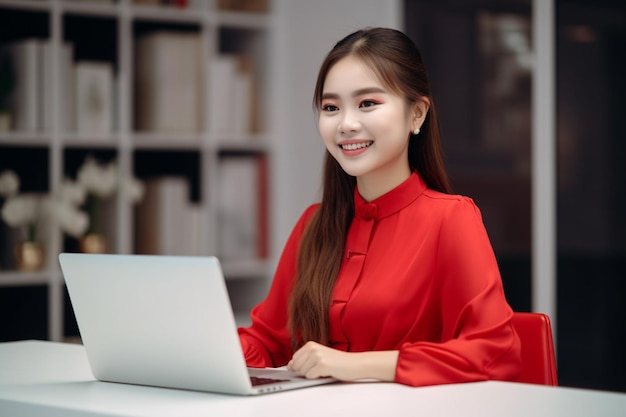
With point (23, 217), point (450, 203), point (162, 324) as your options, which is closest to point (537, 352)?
point (450, 203)

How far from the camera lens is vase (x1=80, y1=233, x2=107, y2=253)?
3914 millimetres

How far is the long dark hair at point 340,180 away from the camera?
6.34 feet

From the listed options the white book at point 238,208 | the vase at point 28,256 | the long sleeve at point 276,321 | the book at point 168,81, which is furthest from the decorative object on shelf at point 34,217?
the long sleeve at point 276,321

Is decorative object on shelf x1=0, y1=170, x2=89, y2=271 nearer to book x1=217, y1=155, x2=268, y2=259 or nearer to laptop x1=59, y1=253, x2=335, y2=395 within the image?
book x1=217, y1=155, x2=268, y2=259

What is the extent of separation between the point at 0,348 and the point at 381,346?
0.83m

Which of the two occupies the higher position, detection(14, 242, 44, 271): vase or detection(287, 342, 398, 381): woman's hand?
detection(287, 342, 398, 381): woman's hand

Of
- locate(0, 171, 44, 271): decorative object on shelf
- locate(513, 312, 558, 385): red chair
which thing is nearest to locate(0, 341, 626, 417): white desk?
locate(513, 312, 558, 385): red chair

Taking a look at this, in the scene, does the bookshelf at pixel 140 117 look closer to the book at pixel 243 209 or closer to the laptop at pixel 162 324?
the book at pixel 243 209

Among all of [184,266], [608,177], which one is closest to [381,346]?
[184,266]

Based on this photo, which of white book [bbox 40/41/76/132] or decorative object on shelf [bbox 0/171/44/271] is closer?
decorative object on shelf [bbox 0/171/44/271]

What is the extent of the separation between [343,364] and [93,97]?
261cm

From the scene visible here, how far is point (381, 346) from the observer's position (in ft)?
6.29

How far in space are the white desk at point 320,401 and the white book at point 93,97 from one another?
7.65 feet

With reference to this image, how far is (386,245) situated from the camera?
1.96m
